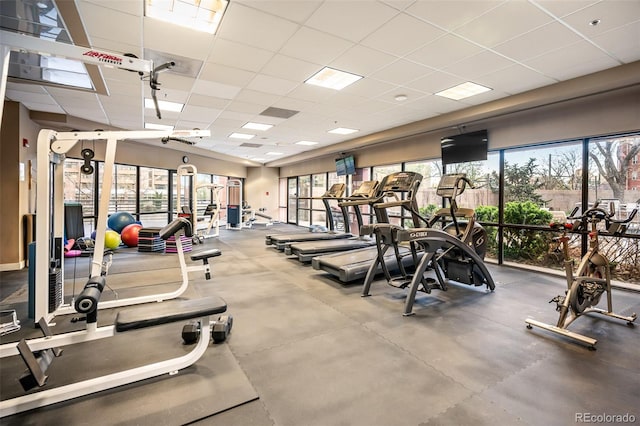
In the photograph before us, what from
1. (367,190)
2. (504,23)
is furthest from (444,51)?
(367,190)

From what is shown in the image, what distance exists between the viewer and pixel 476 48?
11.3 feet

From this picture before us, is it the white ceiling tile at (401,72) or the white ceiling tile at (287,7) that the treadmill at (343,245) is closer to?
the white ceiling tile at (401,72)

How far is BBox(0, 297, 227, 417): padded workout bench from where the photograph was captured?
1.83 meters

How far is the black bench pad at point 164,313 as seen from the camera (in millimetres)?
1950

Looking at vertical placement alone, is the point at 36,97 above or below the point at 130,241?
above

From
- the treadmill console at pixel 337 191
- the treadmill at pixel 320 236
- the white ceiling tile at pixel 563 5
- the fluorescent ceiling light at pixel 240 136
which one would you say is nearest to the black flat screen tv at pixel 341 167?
the treadmill at pixel 320 236

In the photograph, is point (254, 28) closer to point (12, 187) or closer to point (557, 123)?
point (557, 123)

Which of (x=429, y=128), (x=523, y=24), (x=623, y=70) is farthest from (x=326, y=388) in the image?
(x=429, y=128)

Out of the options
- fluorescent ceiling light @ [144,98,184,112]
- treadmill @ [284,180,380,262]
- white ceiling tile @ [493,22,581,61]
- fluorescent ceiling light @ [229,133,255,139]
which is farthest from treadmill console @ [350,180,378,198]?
fluorescent ceiling light @ [229,133,255,139]

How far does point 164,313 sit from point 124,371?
0.58m

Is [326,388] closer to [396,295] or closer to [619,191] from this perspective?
[396,295]

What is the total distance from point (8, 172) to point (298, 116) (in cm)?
529

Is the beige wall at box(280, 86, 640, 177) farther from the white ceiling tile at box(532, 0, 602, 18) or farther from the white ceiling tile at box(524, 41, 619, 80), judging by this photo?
the white ceiling tile at box(532, 0, 602, 18)

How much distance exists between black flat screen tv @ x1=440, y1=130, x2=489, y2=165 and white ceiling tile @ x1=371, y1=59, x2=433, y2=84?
2520mm
